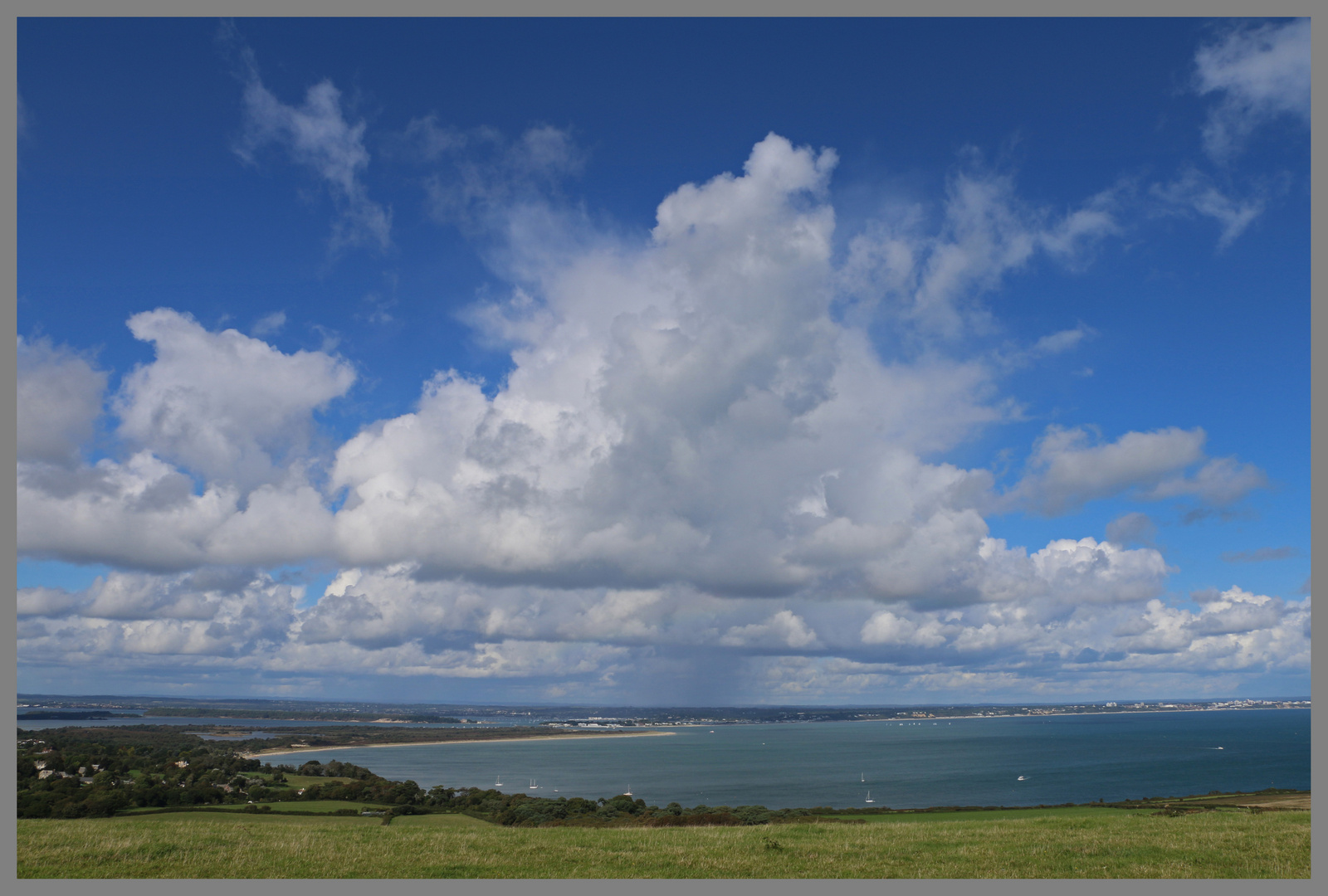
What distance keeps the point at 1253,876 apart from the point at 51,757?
91.0m

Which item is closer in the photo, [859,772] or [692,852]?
[692,852]

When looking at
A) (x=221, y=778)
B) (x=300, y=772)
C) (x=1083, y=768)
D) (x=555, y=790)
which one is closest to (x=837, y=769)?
(x=1083, y=768)

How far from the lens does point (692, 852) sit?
18781mm

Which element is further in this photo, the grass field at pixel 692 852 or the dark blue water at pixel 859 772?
the dark blue water at pixel 859 772

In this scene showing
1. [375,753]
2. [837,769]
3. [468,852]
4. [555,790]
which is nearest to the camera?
[468,852]

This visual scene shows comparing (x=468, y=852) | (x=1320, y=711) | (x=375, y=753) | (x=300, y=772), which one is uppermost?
(x=1320, y=711)

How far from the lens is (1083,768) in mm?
135625

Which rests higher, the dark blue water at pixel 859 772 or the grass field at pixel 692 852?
the grass field at pixel 692 852

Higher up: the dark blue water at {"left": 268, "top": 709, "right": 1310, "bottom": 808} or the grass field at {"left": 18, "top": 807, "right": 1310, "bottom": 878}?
the grass field at {"left": 18, "top": 807, "right": 1310, "bottom": 878}

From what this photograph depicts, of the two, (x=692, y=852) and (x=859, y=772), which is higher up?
(x=692, y=852)

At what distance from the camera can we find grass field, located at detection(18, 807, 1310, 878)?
1683 cm

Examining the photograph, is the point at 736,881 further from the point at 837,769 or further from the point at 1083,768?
the point at 1083,768

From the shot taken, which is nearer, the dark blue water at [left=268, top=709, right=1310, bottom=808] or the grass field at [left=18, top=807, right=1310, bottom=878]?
the grass field at [left=18, top=807, right=1310, bottom=878]

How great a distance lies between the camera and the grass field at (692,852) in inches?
663
